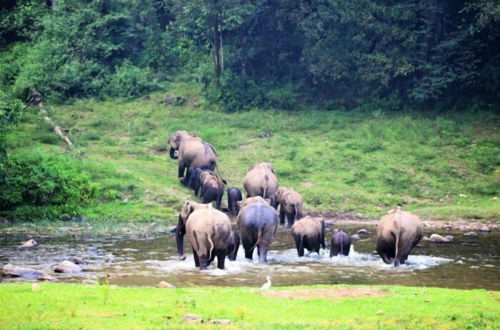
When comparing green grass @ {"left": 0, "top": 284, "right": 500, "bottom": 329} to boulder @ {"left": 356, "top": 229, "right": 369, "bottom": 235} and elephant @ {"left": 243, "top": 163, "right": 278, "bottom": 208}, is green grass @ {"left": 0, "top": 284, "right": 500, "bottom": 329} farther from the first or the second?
elephant @ {"left": 243, "top": 163, "right": 278, "bottom": 208}

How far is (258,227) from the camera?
66.6 ft

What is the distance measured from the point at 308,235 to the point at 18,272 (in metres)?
7.52

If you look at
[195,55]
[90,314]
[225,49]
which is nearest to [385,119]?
[225,49]

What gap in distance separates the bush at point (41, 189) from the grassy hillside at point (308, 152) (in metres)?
0.69

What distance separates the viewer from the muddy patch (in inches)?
585

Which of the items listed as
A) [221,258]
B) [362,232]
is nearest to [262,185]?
[362,232]

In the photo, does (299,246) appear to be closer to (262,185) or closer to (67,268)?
(262,185)

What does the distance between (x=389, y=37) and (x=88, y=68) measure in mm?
14508

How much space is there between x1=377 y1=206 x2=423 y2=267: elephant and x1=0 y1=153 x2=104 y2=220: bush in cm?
1001

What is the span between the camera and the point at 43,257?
19547 millimetres

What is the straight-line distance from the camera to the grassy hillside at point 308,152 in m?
28.2

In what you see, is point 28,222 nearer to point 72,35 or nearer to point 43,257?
point 43,257

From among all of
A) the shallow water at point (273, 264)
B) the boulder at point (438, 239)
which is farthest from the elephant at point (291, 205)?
the boulder at point (438, 239)

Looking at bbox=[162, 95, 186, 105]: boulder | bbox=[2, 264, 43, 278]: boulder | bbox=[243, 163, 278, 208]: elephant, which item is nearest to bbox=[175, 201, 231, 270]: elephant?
bbox=[2, 264, 43, 278]: boulder
